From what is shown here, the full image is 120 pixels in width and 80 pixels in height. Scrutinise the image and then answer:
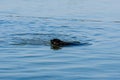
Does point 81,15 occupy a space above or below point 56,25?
above

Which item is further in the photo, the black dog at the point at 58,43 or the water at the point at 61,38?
the black dog at the point at 58,43

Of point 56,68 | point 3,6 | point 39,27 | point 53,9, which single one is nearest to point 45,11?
point 53,9

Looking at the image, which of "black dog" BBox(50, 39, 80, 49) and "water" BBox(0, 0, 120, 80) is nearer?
"water" BBox(0, 0, 120, 80)

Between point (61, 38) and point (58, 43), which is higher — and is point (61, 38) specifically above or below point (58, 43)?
above

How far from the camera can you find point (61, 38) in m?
18.3

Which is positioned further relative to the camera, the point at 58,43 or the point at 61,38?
the point at 61,38

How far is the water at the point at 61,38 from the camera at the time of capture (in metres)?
11.5

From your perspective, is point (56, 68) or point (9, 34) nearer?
point (56, 68)

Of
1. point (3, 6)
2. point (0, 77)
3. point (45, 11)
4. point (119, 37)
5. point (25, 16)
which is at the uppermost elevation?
point (3, 6)

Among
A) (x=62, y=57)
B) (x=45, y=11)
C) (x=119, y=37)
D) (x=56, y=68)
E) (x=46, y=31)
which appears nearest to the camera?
(x=56, y=68)

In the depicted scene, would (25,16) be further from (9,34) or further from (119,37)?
(119,37)

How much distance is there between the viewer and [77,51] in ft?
49.9

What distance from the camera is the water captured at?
11.5m

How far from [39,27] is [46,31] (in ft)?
4.51
